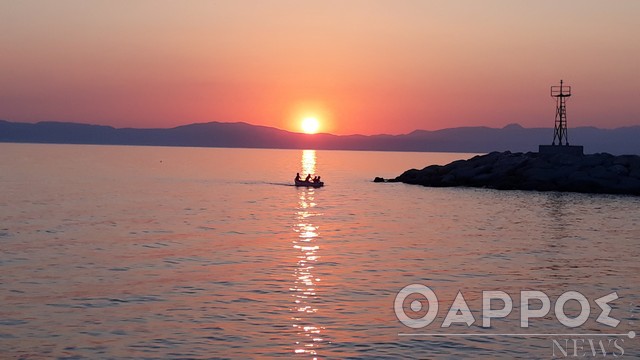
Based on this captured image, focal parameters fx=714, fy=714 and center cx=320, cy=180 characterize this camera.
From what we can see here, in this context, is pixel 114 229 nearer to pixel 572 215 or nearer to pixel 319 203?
pixel 319 203

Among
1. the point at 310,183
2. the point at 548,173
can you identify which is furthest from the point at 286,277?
the point at 310,183

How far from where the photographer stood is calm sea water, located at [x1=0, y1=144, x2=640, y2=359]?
18.6 meters

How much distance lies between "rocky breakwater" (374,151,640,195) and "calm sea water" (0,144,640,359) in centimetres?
2527

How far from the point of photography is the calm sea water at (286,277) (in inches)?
733

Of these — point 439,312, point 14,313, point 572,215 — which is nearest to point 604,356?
point 439,312

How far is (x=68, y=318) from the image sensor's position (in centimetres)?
2064

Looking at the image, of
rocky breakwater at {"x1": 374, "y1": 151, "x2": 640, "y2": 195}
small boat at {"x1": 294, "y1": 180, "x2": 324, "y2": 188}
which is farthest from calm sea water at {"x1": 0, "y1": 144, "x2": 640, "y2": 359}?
small boat at {"x1": 294, "y1": 180, "x2": 324, "y2": 188}

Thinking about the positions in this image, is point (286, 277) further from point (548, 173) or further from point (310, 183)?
point (310, 183)

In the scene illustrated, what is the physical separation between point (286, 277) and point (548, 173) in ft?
219

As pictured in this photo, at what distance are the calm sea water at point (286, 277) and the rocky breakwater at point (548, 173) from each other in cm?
2527

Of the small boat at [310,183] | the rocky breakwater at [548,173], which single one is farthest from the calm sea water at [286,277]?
the small boat at [310,183]

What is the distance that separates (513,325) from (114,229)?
96.3ft

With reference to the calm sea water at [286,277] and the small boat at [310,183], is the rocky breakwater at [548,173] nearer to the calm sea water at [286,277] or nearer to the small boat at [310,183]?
the small boat at [310,183]

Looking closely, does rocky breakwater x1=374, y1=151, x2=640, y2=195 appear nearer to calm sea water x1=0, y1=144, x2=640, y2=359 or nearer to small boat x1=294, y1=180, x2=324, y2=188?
small boat x1=294, y1=180, x2=324, y2=188
